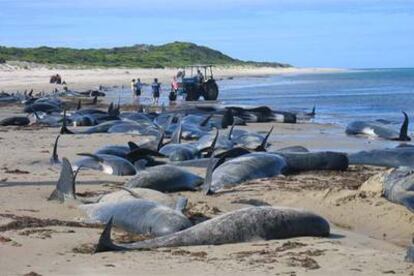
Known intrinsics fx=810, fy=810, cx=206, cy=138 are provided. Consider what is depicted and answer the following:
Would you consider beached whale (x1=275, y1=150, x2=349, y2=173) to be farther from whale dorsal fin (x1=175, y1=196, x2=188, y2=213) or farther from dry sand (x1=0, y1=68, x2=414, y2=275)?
whale dorsal fin (x1=175, y1=196, x2=188, y2=213)

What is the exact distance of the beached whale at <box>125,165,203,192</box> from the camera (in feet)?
33.3

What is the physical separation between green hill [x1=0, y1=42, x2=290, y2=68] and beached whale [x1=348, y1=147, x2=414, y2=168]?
228 feet

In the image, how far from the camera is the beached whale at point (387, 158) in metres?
12.6

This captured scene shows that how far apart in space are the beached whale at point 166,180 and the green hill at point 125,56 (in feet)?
234

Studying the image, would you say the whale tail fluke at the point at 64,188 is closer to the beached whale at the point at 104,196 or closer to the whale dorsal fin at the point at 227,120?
the beached whale at the point at 104,196

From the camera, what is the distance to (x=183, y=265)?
A: 6258 mm

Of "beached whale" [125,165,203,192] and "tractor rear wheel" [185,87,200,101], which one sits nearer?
"beached whale" [125,165,203,192]

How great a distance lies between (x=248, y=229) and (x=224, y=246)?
0.34 meters

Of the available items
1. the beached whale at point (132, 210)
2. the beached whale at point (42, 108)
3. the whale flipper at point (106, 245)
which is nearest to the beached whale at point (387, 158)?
the beached whale at point (132, 210)

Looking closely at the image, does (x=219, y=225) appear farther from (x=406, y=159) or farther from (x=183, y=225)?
(x=406, y=159)

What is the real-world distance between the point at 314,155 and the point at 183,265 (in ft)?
20.7

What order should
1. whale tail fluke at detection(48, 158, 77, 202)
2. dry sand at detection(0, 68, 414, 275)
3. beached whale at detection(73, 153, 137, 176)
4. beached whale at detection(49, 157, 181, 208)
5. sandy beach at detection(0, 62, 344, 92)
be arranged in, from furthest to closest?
1. sandy beach at detection(0, 62, 344, 92)
2. beached whale at detection(73, 153, 137, 176)
3. whale tail fluke at detection(48, 158, 77, 202)
4. beached whale at detection(49, 157, 181, 208)
5. dry sand at detection(0, 68, 414, 275)

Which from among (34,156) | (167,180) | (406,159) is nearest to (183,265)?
(167,180)

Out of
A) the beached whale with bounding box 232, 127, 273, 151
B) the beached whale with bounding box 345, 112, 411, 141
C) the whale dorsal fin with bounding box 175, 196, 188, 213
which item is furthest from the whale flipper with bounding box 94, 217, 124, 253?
the beached whale with bounding box 345, 112, 411, 141
